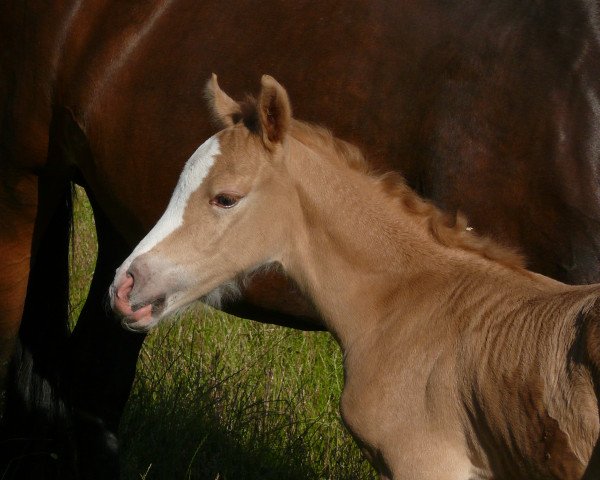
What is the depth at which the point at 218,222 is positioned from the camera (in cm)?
313

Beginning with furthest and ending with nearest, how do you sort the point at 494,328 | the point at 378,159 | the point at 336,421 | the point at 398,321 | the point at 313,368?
the point at 313,368
the point at 336,421
the point at 378,159
the point at 398,321
the point at 494,328

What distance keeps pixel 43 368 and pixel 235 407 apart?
2.82ft

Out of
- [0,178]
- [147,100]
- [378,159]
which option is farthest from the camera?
[0,178]

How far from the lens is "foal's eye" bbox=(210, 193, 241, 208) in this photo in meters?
3.12

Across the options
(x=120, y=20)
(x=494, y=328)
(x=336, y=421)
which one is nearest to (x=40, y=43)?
(x=120, y=20)

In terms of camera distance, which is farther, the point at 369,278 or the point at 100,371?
the point at 100,371

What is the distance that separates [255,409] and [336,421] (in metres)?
0.37

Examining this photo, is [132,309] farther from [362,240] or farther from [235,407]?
[235,407]

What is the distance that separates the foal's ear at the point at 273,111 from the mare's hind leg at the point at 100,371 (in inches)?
61.8

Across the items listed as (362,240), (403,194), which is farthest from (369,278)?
(403,194)

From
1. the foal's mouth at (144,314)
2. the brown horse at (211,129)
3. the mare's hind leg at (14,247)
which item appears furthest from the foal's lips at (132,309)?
the mare's hind leg at (14,247)

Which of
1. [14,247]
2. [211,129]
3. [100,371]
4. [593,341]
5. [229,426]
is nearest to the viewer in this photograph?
[593,341]

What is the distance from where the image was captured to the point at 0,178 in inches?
174

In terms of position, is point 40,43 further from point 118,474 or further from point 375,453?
point 375,453
